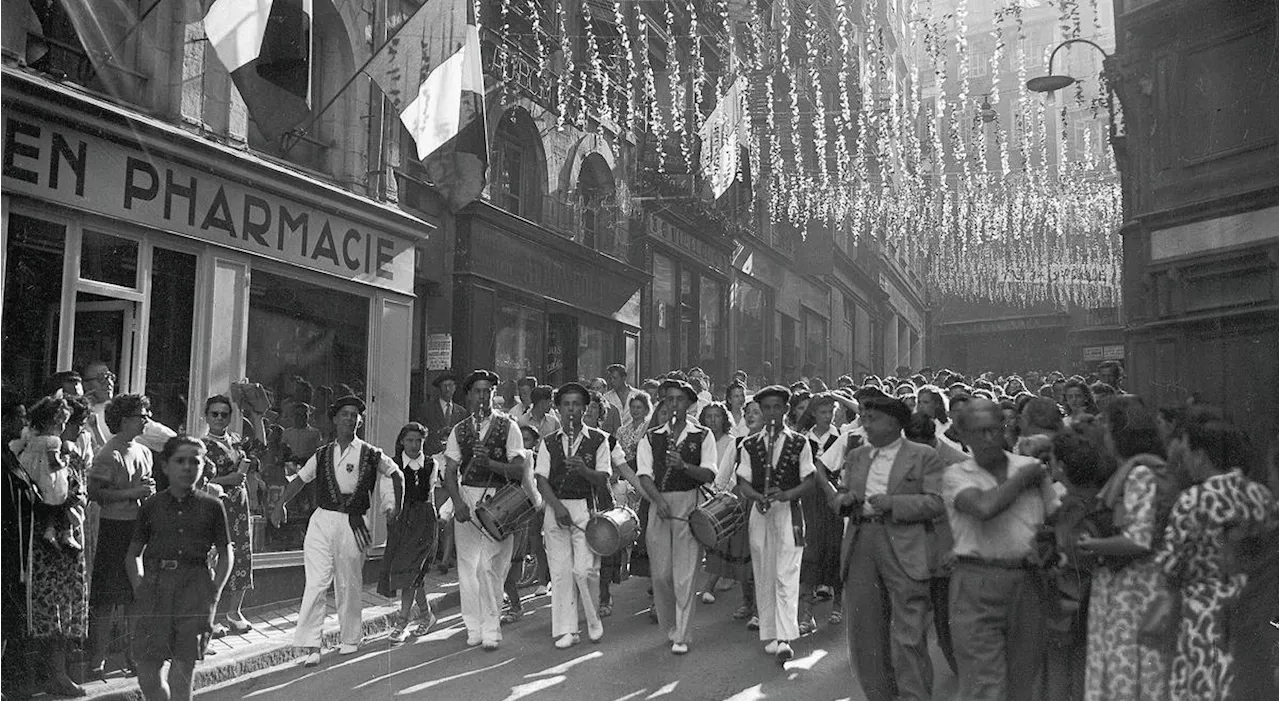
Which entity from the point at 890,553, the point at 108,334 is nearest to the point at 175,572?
the point at 890,553

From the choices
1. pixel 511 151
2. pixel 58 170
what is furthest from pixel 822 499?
pixel 511 151

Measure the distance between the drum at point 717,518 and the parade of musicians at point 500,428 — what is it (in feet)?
0.11

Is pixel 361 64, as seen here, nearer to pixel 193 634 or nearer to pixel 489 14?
pixel 489 14

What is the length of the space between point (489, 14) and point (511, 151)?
2304 millimetres

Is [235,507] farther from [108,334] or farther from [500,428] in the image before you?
[108,334]

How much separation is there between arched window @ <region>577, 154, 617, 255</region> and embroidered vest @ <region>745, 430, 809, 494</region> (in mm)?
11751

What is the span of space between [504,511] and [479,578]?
562mm

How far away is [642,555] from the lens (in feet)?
28.8

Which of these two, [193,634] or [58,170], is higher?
[58,170]

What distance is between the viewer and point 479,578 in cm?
759

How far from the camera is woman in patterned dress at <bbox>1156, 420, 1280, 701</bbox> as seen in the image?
4.12m

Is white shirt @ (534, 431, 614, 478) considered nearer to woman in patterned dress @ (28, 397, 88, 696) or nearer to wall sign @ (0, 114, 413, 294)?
woman in patterned dress @ (28, 397, 88, 696)

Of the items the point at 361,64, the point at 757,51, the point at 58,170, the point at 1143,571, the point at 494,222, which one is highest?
the point at 757,51

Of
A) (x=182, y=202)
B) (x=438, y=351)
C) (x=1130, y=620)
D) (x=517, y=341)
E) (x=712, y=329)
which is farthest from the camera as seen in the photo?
(x=712, y=329)
